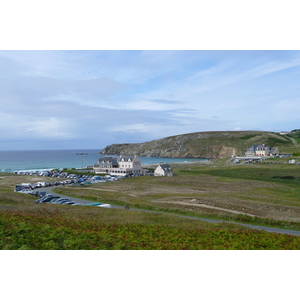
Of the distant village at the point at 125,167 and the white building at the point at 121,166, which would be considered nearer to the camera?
the distant village at the point at 125,167

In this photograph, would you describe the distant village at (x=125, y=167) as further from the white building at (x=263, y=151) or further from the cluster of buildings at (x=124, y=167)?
the white building at (x=263, y=151)

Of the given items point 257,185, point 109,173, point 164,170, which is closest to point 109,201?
point 257,185

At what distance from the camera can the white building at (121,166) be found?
328 feet

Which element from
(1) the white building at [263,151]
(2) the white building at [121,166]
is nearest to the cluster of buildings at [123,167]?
(2) the white building at [121,166]

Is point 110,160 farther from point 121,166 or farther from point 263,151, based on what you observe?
point 263,151

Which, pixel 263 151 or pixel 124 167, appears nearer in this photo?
pixel 124 167

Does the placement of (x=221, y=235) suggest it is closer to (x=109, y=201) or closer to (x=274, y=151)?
(x=109, y=201)

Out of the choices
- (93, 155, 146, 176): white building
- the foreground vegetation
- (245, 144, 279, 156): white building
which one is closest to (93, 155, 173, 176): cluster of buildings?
(93, 155, 146, 176): white building

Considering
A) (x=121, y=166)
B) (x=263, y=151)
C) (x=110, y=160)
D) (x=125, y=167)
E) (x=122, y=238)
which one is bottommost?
(x=122, y=238)

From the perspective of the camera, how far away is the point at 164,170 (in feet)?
304

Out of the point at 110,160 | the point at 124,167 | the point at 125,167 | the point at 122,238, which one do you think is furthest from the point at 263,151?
the point at 122,238

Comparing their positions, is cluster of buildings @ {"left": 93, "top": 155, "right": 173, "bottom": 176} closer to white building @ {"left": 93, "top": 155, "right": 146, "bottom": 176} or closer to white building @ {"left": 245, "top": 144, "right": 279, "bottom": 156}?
white building @ {"left": 93, "top": 155, "right": 146, "bottom": 176}

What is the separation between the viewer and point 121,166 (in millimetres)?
102500

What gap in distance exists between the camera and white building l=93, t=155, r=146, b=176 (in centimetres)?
10005
